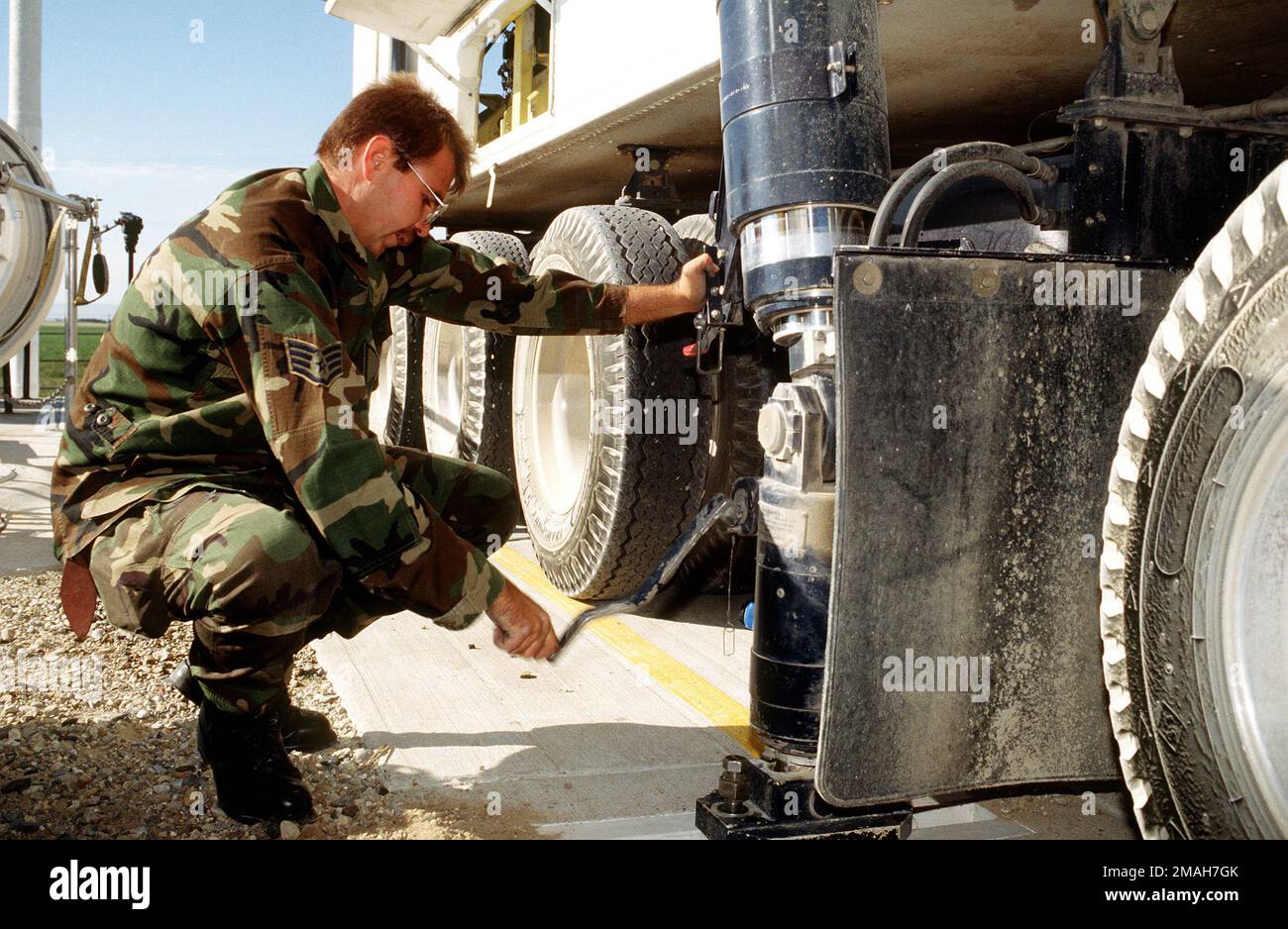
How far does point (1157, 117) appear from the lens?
2.01 m

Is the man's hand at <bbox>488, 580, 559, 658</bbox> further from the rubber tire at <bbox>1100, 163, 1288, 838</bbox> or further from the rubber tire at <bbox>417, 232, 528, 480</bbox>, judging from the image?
the rubber tire at <bbox>417, 232, 528, 480</bbox>

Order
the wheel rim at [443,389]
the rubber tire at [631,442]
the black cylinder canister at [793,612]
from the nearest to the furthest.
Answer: the black cylinder canister at [793,612]
the rubber tire at [631,442]
the wheel rim at [443,389]

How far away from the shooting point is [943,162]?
195 cm

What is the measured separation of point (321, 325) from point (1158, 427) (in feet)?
5.23

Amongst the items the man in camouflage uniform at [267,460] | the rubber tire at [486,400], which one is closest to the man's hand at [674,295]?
the man in camouflage uniform at [267,460]

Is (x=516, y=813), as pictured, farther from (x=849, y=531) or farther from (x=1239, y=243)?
(x=1239, y=243)

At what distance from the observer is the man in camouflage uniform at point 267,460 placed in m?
2.28

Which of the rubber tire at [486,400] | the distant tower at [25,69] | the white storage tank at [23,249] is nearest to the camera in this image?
the rubber tire at [486,400]

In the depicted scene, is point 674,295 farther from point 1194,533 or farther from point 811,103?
point 1194,533

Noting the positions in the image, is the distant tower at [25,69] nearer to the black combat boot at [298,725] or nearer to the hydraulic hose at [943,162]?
the black combat boot at [298,725]

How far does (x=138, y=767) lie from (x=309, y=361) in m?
1.16

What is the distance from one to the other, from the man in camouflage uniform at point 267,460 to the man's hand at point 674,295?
0.6 inches

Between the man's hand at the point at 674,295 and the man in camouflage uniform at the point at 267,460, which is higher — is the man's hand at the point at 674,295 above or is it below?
above

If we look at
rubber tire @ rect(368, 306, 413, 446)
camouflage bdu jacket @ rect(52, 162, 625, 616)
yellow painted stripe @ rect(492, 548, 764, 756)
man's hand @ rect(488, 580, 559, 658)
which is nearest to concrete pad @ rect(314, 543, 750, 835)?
yellow painted stripe @ rect(492, 548, 764, 756)
